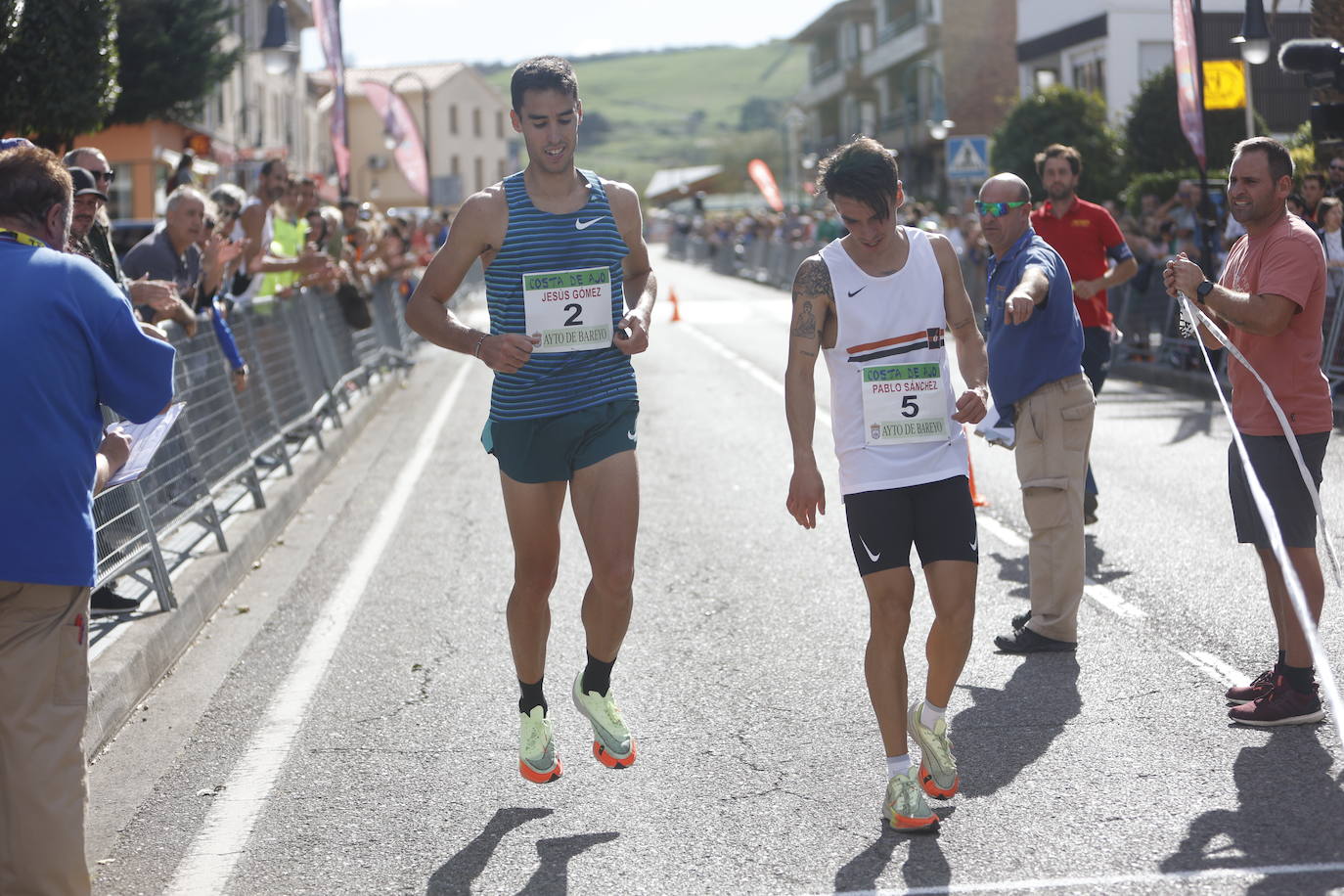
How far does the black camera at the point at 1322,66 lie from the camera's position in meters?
11.9

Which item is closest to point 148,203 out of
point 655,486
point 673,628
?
point 655,486

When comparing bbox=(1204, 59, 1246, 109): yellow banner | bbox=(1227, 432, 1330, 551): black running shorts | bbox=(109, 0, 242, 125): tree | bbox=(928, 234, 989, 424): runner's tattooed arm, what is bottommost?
bbox=(1227, 432, 1330, 551): black running shorts

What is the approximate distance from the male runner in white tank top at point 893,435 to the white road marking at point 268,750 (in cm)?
188

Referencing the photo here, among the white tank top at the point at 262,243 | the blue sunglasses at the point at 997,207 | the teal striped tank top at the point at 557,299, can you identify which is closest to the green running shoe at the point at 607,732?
the teal striped tank top at the point at 557,299

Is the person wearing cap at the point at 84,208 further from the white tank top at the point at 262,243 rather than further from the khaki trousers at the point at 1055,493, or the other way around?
the white tank top at the point at 262,243

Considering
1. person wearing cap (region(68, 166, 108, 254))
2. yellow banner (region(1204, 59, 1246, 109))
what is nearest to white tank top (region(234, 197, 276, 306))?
person wearing cap (region(68, 166, 108, 254))

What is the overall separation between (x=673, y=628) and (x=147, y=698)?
7.23 ft

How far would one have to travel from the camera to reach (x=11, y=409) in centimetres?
388

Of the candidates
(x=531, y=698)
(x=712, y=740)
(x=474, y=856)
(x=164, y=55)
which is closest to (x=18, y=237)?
(x=474, y=856)

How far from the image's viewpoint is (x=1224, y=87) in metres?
26.8

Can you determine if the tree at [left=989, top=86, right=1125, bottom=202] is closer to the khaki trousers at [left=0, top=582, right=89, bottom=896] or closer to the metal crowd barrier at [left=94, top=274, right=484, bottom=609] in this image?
the metal crowd barrier at [left=94, top=274, right=484, bottom=609]

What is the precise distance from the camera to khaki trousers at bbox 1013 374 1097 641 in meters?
6.92

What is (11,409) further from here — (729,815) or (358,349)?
(358,349)

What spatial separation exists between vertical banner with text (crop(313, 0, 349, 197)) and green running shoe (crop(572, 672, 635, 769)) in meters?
16.2
